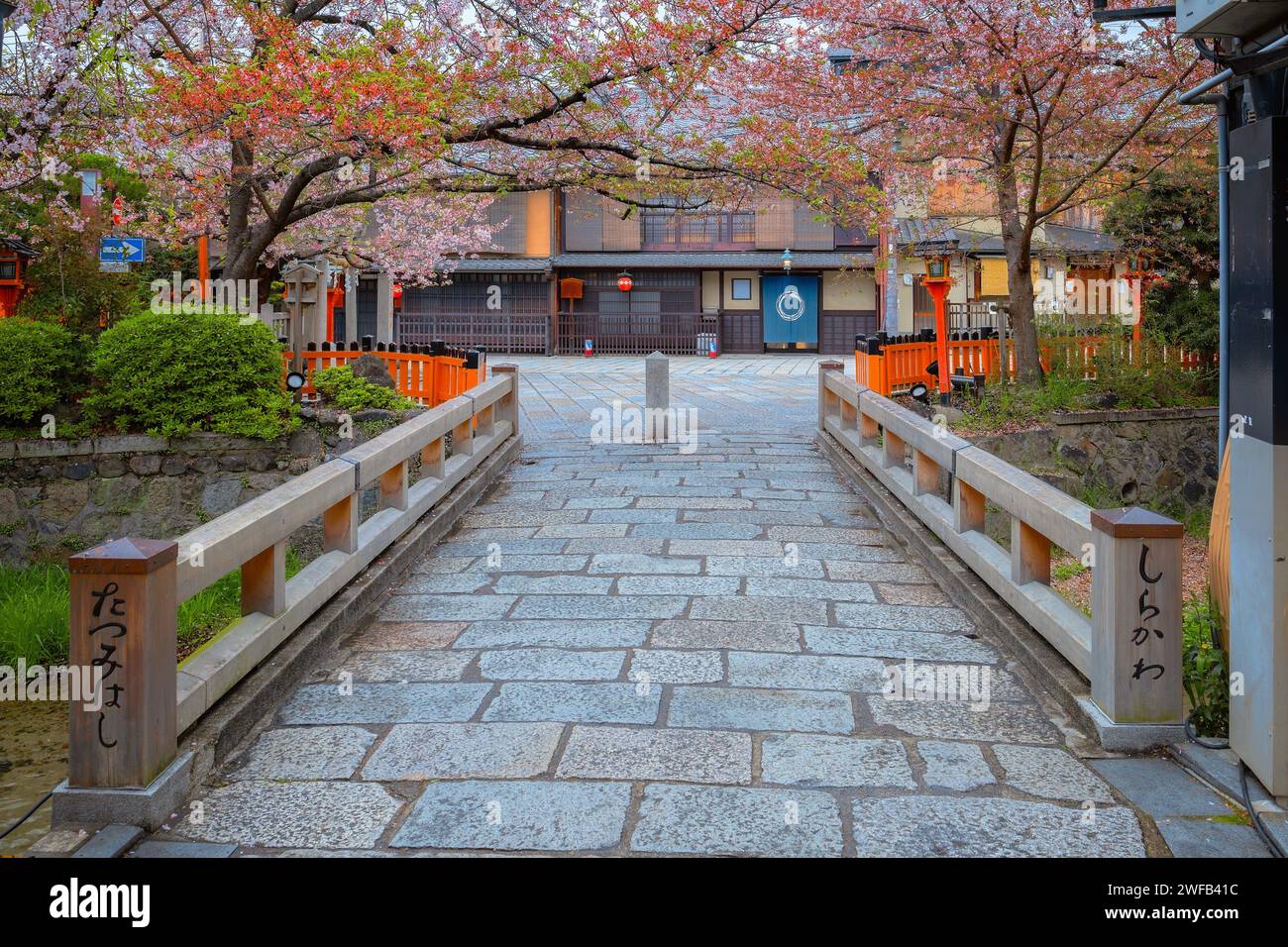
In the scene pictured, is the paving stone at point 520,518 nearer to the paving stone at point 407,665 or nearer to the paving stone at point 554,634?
the paving stone at point 554,634

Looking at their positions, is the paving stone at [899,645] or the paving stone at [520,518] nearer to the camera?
the paving stone at [899,645]

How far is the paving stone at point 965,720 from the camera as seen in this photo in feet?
14.4

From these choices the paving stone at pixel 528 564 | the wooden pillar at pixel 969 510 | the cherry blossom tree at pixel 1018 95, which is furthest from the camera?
the cherry blossom tree at pixel 1018 95

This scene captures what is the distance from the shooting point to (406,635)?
229 inches

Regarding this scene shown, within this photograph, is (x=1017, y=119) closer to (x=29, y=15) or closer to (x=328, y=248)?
(x=29, y=15)

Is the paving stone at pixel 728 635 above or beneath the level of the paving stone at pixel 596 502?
beneath

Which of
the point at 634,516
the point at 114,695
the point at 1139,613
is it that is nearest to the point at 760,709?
the point at 1139,613

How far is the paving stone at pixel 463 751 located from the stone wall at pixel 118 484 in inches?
271

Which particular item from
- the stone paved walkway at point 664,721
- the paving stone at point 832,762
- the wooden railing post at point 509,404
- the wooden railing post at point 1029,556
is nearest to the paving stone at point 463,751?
the stone paved walkway at point 664,721

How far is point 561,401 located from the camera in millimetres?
17109

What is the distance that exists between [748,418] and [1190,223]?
280 inches

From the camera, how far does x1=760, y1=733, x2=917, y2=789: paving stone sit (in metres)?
3.92

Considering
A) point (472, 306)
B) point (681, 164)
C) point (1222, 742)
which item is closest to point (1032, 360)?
point (681, 164)
